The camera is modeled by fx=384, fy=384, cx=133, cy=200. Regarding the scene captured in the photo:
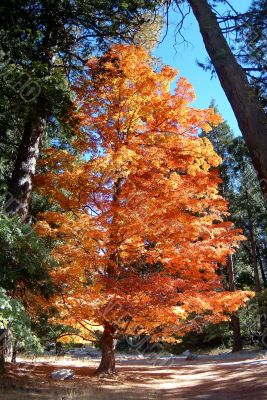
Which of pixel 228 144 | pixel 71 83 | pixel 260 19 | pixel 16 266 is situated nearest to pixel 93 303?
pixel 16 266

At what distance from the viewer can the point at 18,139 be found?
1384 cm

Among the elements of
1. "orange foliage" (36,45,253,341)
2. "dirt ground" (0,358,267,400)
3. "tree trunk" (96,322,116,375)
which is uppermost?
"orange foliage" (36,45,253,341)

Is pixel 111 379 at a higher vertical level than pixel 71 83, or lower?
lower

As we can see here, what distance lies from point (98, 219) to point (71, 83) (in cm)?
477

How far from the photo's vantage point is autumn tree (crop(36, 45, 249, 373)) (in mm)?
9820

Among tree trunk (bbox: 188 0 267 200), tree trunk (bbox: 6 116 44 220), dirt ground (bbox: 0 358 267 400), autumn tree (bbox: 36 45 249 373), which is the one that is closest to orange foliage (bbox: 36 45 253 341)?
autumn tree (bbox: 36 45 249 373)

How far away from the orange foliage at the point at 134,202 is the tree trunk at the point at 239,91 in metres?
3.85

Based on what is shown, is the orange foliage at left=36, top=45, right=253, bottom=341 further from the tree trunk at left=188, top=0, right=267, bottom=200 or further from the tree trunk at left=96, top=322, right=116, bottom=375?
the tree trunk at left=188, top=0, right=267, bottom=200

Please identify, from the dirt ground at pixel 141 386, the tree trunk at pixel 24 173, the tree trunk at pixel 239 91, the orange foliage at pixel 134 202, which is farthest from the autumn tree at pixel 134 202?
the tree trunk at pixel 239 91

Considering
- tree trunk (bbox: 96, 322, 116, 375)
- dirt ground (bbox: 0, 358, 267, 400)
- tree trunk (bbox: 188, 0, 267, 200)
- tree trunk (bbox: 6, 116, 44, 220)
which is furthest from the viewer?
tree trunk (bbox: 96, 322, 116, 375)

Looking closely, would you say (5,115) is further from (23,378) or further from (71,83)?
(23,378)

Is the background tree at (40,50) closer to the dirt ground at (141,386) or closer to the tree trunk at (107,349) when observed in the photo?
the dirt ground at (141,386)

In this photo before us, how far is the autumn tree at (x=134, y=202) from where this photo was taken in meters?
9.82

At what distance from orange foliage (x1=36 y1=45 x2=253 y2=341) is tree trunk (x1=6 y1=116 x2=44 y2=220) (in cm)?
52
